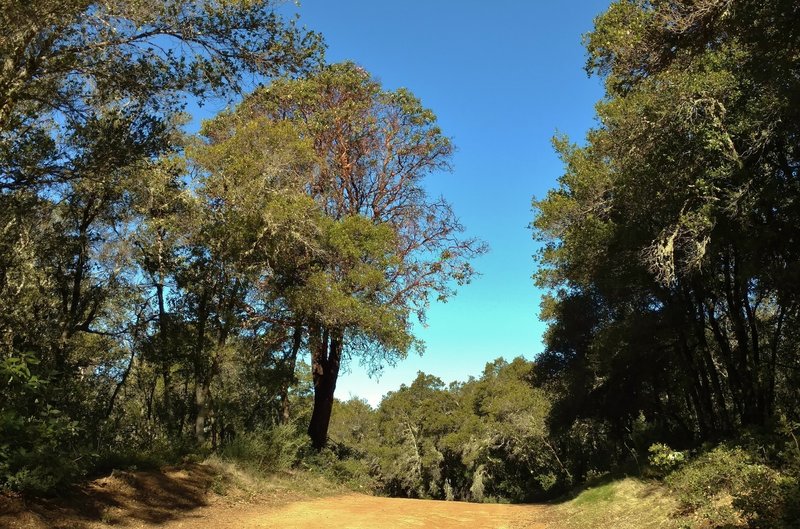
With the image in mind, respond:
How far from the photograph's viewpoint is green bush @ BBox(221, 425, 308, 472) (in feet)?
39.8

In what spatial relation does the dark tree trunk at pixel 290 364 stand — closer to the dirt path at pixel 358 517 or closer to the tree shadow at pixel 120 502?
the dirt path at pixel 358 517

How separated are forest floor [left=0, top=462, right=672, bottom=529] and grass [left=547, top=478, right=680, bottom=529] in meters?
0.03

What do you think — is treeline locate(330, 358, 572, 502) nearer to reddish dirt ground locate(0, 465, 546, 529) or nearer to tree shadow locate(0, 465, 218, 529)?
reddish dirt ground locate(0, 465, 546, 529)

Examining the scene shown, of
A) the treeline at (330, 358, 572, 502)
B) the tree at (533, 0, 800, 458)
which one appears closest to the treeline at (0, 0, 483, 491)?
the tree at (533, 0, 800, 458)

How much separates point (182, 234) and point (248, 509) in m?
6.49

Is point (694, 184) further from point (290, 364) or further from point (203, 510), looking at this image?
point (290, 364)

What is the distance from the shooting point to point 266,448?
12.8 meters

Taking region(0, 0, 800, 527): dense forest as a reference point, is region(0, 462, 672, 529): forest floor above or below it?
below

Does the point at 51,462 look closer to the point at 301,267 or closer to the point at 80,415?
the point at 80,415

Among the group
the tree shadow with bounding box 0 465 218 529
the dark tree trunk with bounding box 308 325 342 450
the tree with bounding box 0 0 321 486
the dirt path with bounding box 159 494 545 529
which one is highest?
the tree with bounding box 0 0 321 486

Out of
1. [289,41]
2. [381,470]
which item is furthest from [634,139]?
[381,470]

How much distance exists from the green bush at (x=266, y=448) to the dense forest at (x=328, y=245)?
66 millimetres

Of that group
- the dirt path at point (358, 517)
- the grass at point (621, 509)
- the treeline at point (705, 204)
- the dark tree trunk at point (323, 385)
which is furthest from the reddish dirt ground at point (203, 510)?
the dark tree trunk at point (323, 385)

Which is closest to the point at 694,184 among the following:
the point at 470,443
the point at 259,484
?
the point at 259,484
